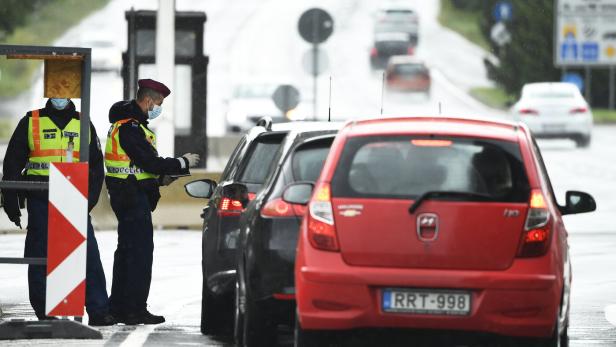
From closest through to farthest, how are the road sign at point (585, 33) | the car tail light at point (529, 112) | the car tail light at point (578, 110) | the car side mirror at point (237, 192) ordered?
the car side mirror at point (237, 192), the car tail light at point (578, 110), the car tail light at point (529, 112), the road sign at point (585, 33)

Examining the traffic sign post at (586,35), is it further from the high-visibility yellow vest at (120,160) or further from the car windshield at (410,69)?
the high-visibility yellow vest at (120,160)

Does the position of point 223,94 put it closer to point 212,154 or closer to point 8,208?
point 212,154

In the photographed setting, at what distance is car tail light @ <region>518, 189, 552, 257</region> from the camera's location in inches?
394

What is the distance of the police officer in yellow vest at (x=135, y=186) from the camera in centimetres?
1380

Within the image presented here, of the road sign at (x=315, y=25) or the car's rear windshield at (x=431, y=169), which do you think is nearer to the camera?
the car's rear windshield at (x=431, y=169)

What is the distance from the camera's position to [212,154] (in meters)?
45.4

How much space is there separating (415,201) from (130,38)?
19.5m

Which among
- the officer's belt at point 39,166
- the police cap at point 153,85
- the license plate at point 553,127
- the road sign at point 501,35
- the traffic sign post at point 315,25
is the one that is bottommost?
the license plate at point 553,127

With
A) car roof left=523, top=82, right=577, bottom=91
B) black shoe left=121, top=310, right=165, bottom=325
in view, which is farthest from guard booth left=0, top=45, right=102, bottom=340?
car roof left=523, top=82, right=577, bottom=91

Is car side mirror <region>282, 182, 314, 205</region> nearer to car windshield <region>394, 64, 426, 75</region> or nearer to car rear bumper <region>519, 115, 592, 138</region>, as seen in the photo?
car rear bumper <region>519, 115, 592, 138</region>

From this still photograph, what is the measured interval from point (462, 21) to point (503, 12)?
2279cm

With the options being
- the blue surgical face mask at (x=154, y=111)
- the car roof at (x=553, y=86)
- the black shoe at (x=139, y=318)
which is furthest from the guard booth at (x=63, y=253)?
the car roof at (x=553, y=86)

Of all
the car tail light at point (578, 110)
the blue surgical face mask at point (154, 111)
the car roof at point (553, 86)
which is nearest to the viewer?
the blue surgical face mask at point (154, 111)

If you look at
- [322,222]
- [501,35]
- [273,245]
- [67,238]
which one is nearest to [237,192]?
[67,238]
